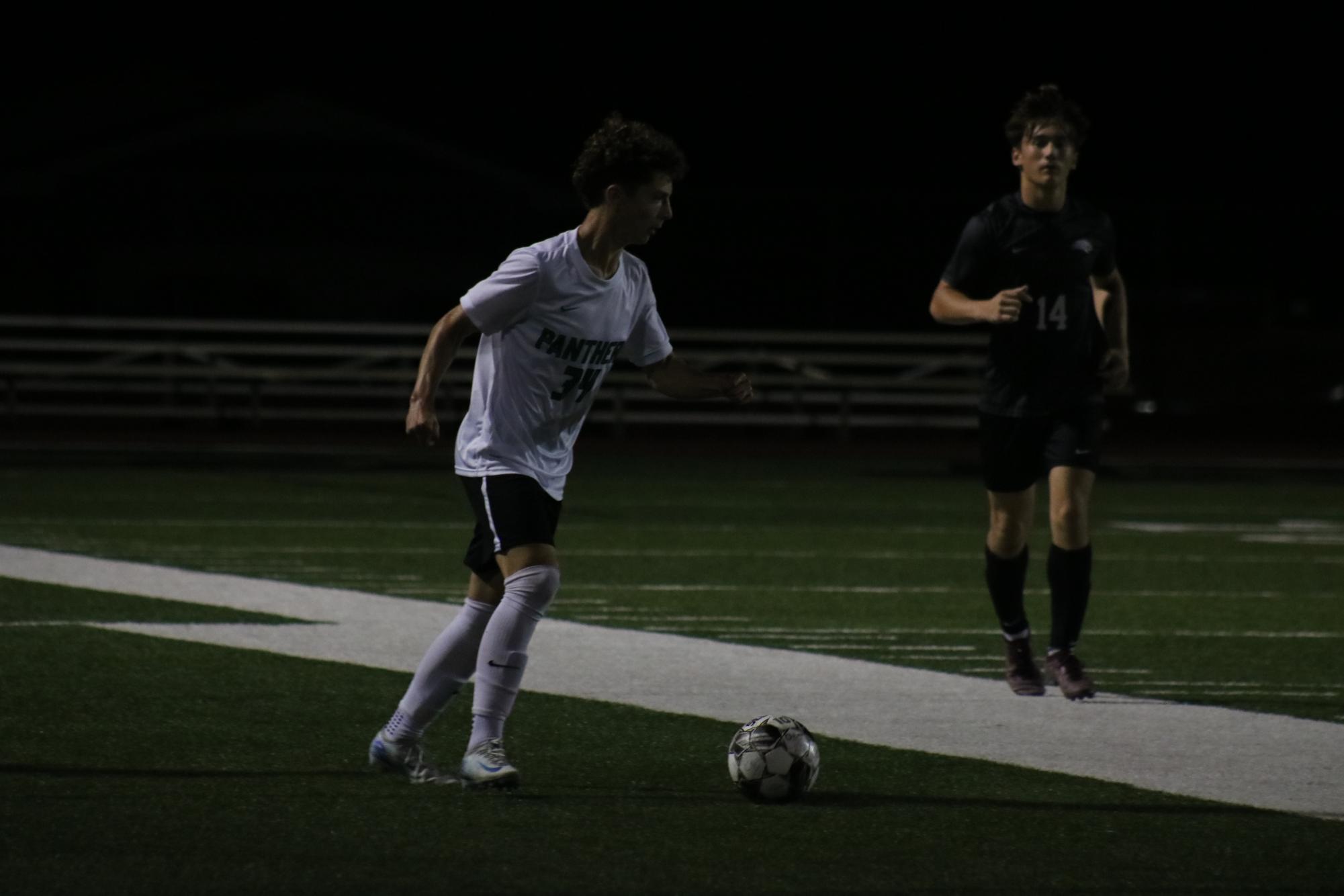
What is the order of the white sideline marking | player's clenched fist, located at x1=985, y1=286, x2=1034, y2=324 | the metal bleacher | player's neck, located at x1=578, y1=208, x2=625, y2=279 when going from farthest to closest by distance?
the metal bleacher < player's clenched fist, located at x1=985, y1=286, x2=1034, y2=324 < the white sideline marking < player's neck, located at x1=578, y1=208, x2=625, y2=279

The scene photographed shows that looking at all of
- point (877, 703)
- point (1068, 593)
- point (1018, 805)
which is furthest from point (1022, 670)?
point (1018, 805)

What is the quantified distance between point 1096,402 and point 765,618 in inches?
99.3

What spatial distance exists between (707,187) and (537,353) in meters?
41.9

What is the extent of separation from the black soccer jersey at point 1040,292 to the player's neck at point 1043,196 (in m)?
0.02

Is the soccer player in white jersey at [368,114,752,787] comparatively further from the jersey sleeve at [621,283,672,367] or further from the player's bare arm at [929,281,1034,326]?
the player's bare arm at [929,281,1034,326]

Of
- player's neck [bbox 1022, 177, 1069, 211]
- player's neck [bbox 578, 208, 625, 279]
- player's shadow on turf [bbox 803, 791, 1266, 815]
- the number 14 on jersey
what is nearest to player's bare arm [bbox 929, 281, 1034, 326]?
the number 14 on jersey

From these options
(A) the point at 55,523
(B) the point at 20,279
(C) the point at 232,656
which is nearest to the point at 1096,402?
(C) the point at 232,656

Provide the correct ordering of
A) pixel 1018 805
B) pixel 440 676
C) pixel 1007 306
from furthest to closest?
pixel 1007 306, pixel 440 676, pixel 1018 805

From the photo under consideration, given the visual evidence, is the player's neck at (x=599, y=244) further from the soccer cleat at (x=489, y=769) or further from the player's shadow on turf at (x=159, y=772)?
the player's shadow on turf at (x=159, y=772)

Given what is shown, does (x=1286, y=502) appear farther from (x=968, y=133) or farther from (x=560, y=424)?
(x=968, y=133)

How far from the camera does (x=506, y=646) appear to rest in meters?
6.09

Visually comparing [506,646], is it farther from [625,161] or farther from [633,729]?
[625,161]

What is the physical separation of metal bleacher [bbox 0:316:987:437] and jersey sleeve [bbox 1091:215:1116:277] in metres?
15.9

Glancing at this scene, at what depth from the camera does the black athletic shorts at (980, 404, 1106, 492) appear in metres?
8.13
